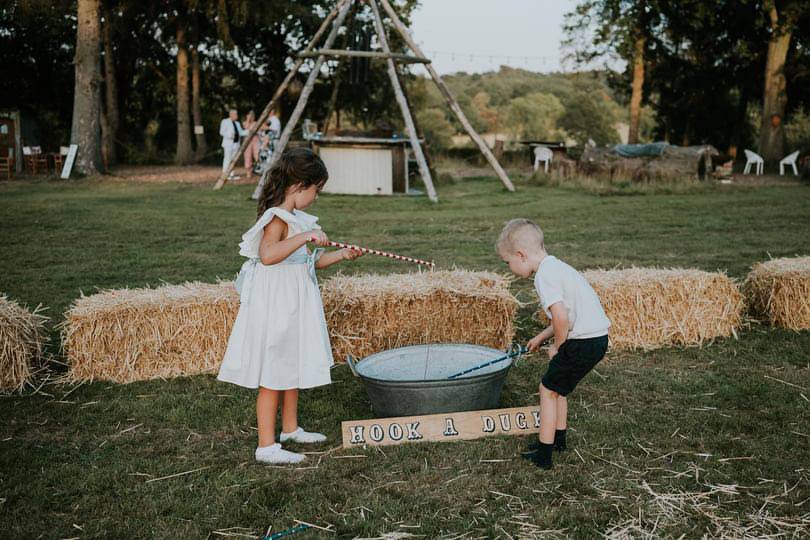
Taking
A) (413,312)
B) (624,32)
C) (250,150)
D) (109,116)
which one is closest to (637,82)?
(624,32)

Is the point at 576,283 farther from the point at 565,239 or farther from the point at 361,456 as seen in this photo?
the point at 565,239

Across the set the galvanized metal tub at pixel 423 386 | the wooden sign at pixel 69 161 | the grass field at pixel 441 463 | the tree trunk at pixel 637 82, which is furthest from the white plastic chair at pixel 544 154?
the galvanized metal tub at pixel 423 386

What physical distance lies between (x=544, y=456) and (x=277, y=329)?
1.52 metres

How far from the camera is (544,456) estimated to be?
3.67 m

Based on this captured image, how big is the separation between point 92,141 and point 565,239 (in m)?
15.2

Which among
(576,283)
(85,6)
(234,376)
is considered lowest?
(234,376)

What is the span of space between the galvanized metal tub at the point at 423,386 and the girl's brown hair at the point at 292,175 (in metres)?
1.10

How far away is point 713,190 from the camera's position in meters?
17.7

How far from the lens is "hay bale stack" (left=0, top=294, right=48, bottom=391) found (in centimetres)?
482

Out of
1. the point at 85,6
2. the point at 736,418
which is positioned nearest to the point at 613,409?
the point at 736,418

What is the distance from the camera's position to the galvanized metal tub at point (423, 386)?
3971 mm

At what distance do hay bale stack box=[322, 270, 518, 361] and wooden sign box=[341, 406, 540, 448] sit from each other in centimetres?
131

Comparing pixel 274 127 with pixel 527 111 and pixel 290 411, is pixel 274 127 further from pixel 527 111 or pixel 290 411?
pixel 527 111

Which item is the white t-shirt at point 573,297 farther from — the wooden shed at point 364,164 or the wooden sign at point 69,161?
the wooden sign at point 69,161
